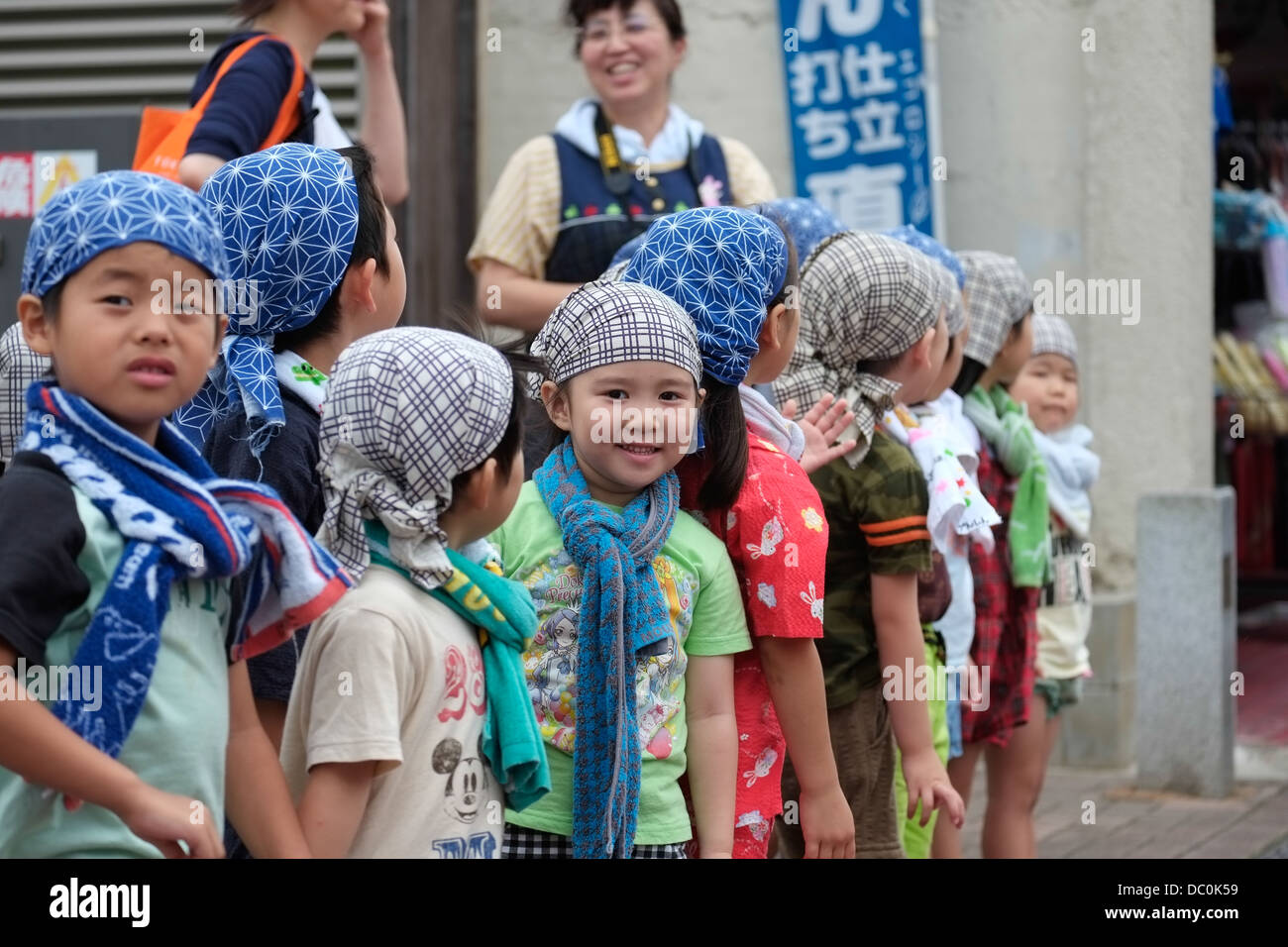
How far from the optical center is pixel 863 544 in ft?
12.3

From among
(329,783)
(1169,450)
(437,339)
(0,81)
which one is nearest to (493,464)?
(437,339)

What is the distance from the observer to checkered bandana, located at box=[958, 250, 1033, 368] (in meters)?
4.78

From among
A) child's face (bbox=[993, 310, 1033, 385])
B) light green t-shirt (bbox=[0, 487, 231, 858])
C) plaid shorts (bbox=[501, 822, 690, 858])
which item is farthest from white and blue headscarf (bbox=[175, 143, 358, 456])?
child's face (bbox=[993, 310, 1033, 385])

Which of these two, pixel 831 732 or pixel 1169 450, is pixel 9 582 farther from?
pixel 1169 450

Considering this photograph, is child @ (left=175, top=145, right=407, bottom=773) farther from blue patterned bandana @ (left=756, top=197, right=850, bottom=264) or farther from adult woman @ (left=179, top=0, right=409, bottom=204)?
blue patterned bandana @ (left=756, top=197, right=850, bottom=264)

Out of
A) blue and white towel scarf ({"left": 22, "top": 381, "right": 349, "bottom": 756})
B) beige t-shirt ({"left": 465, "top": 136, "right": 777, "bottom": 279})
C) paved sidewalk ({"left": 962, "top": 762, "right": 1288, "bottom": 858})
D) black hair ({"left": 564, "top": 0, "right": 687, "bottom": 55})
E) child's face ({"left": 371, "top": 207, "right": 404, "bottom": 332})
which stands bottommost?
paved sidewalk ({"left": 962, "top": 762, "right": 1288, "bottom": 858})

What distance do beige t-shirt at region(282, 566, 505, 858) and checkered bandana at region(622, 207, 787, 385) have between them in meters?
0.87

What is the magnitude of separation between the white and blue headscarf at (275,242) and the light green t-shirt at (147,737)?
27.3 inches

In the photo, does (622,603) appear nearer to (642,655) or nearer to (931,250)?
(642,655)

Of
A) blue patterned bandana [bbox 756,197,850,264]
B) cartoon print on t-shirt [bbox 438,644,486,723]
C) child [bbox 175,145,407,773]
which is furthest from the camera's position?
blue patterned bandana [bbox 756,197,850,264]

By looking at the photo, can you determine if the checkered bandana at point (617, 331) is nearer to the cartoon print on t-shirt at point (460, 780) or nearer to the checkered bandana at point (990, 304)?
the cartoon print on t-shirt at point (460, 780)

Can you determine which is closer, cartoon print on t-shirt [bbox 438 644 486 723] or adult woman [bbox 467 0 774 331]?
cartoon print on t-shirt [bbox 438 644 486 723]

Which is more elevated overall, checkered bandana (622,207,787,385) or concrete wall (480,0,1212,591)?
concrete wall (480,0,1212,591)

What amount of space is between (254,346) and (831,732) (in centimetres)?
159
